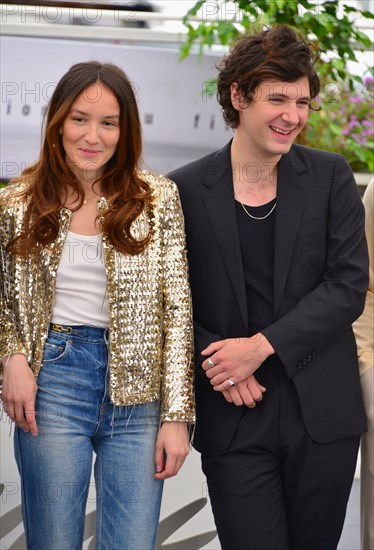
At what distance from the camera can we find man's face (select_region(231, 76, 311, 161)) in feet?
6.72

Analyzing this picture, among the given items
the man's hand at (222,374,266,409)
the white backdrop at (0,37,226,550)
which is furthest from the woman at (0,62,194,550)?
the white backdrop at (0,37,226,550)

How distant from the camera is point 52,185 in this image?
1.98 m

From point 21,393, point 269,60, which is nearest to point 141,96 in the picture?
point 269,60

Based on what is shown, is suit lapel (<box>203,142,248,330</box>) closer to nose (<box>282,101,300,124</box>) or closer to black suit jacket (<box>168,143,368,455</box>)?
black suit jacket (<box>168,143,368,455</box>)

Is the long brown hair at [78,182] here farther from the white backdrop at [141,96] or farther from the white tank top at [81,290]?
the white backdrop at [141,96]

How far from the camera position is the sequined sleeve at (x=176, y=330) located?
195 cm

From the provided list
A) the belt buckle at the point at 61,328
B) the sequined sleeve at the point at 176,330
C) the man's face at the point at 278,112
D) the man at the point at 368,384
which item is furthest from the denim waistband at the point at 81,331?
the man at the point at 368,384

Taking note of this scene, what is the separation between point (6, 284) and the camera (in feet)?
6.41

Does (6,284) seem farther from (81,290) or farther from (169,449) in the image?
(169,449)

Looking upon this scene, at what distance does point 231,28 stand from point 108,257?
2354 millimetres

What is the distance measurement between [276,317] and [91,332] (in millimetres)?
421

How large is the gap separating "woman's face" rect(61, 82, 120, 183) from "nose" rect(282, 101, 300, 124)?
363mm

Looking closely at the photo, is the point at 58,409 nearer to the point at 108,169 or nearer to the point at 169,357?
the point at 169,357

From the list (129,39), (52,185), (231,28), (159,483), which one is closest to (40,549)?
(159,483)
